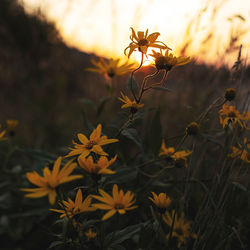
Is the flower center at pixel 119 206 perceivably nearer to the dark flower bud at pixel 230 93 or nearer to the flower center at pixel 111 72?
the dark flower bud at pixel 230 93

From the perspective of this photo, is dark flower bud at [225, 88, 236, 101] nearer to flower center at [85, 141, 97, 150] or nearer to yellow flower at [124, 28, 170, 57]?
yellow flower at [124, 28, 170, 57]

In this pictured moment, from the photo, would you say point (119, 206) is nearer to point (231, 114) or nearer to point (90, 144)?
point (90, 144)

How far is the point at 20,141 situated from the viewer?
174 centimetres

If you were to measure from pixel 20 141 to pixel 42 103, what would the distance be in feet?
2.21

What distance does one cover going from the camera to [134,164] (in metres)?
0.99

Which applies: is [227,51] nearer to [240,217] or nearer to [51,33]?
[240,217]

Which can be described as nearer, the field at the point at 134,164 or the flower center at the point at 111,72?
the field at the point at 134,164

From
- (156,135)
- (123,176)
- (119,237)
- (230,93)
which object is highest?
(230,93)

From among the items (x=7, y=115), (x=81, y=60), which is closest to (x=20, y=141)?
(x=7, y=115)

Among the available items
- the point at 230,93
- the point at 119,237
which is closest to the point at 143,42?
the point at 230,93

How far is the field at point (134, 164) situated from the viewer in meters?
0.52

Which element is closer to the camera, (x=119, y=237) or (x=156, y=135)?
(x=119, y=237)

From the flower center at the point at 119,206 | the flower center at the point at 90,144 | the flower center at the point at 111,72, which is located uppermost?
the flower center at the point at 111,72

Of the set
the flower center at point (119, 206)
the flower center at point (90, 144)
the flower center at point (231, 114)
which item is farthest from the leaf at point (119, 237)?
the flower center at point (231, 114)
